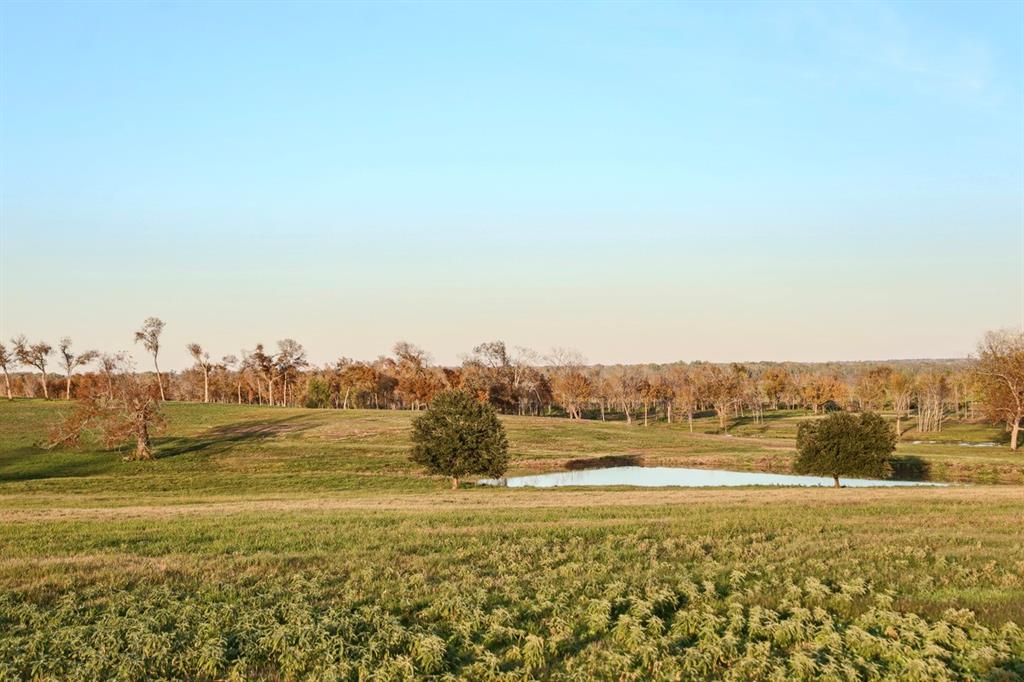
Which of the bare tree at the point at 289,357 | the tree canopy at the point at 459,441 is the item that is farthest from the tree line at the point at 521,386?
the tree canopy at the point at 459,441

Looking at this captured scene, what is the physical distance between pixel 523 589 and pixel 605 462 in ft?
191

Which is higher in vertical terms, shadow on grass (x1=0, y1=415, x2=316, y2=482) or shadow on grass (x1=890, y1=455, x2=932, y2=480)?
shadow on grass (x1=0, y1=415, x2=316, y2=482)

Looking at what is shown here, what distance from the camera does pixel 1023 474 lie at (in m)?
56.5

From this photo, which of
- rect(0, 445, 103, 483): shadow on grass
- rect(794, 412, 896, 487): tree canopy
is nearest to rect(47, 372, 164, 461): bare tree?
rect(0, 445, 103, 483): shadow on grass

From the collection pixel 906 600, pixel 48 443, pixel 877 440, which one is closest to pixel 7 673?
pixel 906 600

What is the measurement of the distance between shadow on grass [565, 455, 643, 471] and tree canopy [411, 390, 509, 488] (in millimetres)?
21357

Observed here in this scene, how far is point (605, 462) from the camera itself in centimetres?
7088

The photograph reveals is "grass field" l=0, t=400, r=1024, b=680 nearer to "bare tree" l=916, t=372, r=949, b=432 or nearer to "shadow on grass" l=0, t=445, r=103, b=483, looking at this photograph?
"shadow on grass" l=0, t=445, r=103, b=483

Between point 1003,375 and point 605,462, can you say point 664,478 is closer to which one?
point 605,462

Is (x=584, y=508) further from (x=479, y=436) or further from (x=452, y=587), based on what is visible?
(x=479, y=436)

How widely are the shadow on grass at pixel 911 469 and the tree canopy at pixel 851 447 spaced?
15.5 m

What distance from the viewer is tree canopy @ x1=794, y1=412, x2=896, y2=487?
148 ft

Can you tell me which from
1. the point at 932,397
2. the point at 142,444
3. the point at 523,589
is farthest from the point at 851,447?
the point at 932,397

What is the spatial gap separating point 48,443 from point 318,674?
6535 centimetres
